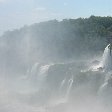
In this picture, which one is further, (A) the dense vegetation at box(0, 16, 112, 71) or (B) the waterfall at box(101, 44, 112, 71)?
(A) the dense vegetation at box(0, 16, 112, 71)

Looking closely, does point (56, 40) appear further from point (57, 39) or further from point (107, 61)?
point (107, 61)

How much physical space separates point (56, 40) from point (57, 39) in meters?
0.29

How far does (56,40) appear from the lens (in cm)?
8100

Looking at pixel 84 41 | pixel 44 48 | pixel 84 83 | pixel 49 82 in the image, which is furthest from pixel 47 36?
pixel 84 83

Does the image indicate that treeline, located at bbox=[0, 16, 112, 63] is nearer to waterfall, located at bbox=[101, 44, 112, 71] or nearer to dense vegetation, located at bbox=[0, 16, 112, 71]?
dense vegetation, located at bbox=[0, 16, 112, 71]

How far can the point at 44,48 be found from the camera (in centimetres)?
Result: 7875

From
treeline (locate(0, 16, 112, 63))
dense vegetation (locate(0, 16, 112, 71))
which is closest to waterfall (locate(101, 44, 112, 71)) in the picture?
dense vegetation (locate(0, 16, 112, 71))

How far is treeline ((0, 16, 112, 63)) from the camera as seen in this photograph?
241 feet

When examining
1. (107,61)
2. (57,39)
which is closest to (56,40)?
(57,39)

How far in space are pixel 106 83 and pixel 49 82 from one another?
44.0ft

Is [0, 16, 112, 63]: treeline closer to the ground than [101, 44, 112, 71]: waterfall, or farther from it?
farther from it

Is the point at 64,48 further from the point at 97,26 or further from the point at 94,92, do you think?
the point at 94,92

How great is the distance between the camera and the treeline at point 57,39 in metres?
73.4

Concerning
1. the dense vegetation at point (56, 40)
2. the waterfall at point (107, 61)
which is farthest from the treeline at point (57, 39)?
the waterfall at point (107, 61)
